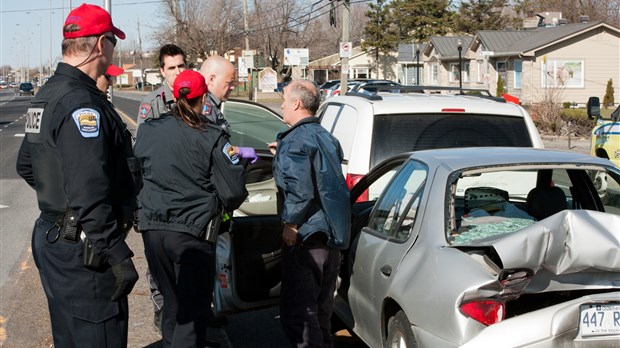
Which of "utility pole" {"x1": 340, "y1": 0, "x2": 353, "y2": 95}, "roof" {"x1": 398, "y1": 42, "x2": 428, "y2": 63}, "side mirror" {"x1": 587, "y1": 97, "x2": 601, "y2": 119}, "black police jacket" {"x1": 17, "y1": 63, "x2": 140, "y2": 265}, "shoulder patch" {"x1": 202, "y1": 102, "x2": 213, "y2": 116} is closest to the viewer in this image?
"black police jacket" {"x1": 17, "y1": 63, "x2": 140, "y2": 265}

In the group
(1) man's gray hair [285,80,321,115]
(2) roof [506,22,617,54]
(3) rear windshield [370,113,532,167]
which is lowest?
(3) rear windshield [370,113,532,167]

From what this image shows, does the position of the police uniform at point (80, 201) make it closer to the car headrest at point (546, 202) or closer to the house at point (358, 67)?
the car headrest at point (546, 202)

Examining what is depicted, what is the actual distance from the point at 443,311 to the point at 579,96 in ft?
155

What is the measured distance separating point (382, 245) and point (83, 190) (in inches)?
83.5

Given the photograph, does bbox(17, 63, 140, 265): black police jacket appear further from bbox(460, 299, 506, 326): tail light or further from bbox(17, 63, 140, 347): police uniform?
bbox(460, 299, 506, 326): tail light

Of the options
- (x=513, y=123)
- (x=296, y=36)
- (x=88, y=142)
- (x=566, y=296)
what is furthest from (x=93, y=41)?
(x=296, y=36)

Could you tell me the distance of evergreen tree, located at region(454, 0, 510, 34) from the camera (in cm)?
7019

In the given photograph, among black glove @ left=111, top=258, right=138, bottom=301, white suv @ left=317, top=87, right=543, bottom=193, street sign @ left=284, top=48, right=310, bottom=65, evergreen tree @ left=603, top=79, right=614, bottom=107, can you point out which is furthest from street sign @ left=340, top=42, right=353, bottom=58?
black glove @ left=111, top=258, right=138, bottom=301

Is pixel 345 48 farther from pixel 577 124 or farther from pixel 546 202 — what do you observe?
pixel 546 202

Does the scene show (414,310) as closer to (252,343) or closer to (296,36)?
(252,343)

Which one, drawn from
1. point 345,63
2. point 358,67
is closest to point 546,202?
point 345,63

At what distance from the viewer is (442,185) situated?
14.9ft

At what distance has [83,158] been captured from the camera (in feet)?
11.1

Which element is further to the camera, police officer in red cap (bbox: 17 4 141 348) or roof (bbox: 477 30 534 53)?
roof (bbox: 477 30 534 53)
